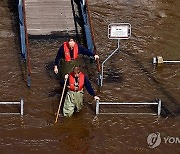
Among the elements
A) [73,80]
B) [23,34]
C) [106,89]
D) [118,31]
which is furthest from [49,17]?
[73,80]

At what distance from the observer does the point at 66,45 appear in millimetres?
12578

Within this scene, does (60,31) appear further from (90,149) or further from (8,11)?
(90,149)

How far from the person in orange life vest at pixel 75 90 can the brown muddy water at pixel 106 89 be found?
11.5 inches

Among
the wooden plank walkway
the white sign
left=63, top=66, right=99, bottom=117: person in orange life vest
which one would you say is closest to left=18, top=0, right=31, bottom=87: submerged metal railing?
the wooden plank walkway

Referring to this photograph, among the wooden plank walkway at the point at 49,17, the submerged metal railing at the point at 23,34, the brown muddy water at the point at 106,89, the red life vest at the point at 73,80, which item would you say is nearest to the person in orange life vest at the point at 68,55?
the brown muddy water at the point at 106,89

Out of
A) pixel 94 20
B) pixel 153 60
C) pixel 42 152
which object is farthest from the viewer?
pixel 94 20

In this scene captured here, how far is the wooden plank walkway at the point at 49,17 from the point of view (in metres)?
16.2

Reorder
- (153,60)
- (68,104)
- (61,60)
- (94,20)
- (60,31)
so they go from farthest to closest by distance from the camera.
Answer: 1. (94,20)
2. (60,31)
3. (153,60)
4. (61,60)
5. (68,104)

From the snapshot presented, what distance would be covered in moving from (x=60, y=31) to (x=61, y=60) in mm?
3256

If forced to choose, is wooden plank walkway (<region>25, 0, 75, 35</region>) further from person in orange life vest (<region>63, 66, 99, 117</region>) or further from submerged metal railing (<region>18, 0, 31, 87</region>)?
person in orange life vest (<region>63, 66, 99, 117</region>)

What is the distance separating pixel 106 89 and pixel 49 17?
4235 mm

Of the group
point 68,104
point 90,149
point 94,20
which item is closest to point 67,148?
point 90,149

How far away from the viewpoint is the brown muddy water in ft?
36.8

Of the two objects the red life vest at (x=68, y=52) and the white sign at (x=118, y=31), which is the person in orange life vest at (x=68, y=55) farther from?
the white sign at (x=118, y=31)
